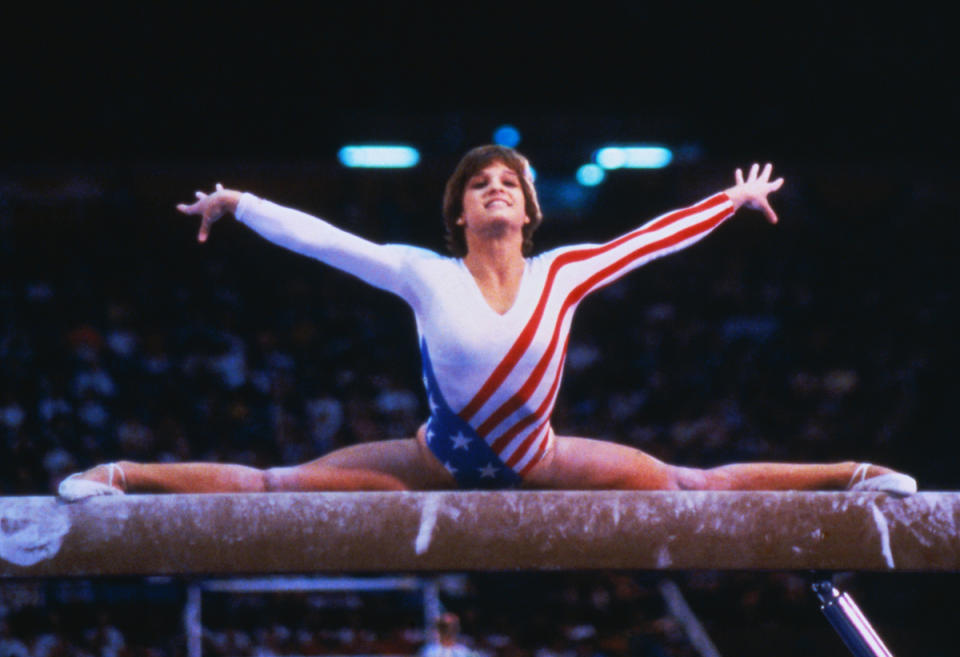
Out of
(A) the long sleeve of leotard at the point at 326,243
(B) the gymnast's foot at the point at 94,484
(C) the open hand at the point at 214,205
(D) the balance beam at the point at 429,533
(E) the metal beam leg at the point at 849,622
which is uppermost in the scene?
(C) the open hand at the point at 214,205

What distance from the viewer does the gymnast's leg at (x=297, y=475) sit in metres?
2.70

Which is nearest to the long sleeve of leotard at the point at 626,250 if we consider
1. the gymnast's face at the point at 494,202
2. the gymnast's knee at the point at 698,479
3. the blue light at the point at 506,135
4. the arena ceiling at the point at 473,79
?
the gymnast's face at the point at 494,202

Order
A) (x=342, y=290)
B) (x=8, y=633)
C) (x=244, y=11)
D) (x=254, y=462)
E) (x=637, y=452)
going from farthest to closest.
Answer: (x=342, y=290), (x=254, y=462), (x=244, y=11), (x=8, y=633), (x=637, y=452)

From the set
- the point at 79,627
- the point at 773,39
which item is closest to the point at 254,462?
the point at 79,627

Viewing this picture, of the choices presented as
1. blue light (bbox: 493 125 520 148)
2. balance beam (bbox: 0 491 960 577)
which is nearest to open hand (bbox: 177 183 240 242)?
balance beam (bbox: 0 491 960 577)

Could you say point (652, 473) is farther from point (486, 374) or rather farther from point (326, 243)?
point (326, 243)

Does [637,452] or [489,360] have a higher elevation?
[489,360]

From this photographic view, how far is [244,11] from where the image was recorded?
6.82 metres

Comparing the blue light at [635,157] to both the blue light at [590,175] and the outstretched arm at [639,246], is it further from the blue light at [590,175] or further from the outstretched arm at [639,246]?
the outstretched arm at [639,246]

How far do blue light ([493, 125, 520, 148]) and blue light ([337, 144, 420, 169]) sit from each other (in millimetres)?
807

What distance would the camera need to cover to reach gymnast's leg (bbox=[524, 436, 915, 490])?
9.40 feet

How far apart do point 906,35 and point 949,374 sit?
279 cm

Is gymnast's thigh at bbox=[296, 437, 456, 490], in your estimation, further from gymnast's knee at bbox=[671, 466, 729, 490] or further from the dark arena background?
the dark arena background

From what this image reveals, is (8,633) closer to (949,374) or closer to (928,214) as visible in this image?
(949,374)
